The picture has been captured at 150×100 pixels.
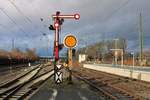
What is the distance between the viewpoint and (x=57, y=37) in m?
29.0

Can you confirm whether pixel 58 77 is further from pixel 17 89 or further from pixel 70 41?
pixel 17 89

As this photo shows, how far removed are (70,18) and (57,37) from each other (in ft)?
5.60

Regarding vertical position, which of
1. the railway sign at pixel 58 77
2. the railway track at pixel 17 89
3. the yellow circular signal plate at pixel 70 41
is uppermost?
the yellow circular signal plate at pixel 70 41

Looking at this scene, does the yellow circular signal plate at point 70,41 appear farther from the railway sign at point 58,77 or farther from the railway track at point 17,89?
the railway track at point 17,89

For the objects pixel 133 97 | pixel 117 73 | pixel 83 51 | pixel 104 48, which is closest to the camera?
pixel 133 97

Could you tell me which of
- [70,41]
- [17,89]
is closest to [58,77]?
[70,41]

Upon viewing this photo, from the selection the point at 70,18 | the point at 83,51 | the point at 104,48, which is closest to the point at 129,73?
the point at 70,18

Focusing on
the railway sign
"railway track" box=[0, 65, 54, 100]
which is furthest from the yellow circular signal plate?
"railway track" box=[0, 65, 54, 100]

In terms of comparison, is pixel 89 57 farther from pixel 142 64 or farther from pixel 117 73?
pixel 117 73

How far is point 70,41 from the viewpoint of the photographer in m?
28.2

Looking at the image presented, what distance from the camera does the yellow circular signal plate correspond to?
2814 cm

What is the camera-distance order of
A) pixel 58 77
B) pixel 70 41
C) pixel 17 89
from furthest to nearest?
pixel 58 77, pixel 70 41, pixel 17 89

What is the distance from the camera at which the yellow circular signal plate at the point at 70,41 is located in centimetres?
2814

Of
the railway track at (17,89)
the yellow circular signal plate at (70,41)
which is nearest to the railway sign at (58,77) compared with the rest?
the railway track at (17,89)
